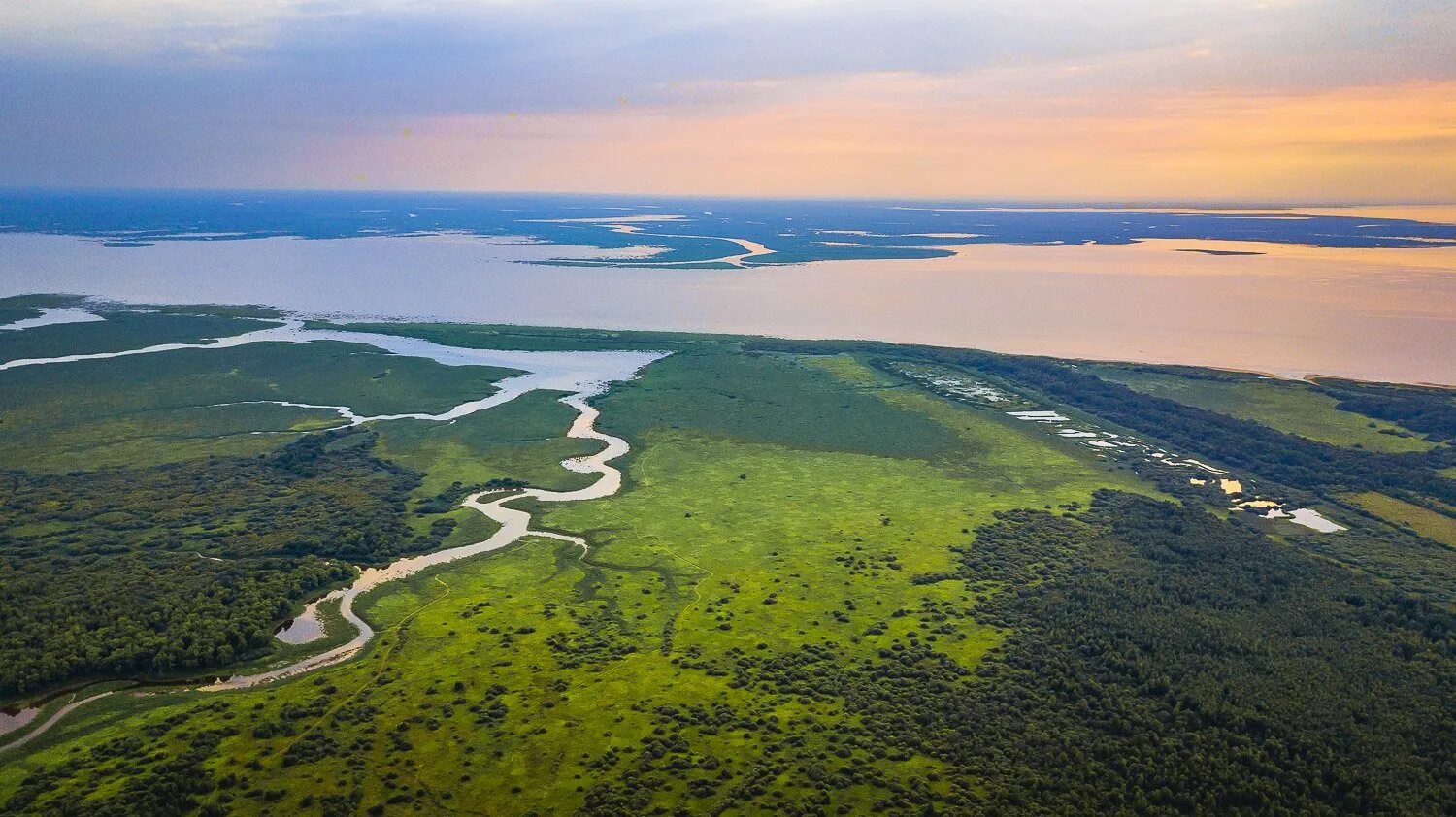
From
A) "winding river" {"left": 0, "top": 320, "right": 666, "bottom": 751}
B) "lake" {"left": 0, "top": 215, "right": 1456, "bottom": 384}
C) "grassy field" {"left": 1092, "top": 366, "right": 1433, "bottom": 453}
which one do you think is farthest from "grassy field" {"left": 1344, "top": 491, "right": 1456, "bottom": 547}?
"winding river" {"left": 0, "top": 320, "right": 666, "bottom": 751}

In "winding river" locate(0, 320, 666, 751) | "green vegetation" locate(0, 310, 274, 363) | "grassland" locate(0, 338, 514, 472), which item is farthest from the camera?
"green vegetation" locate(0, 310, 274, 363)

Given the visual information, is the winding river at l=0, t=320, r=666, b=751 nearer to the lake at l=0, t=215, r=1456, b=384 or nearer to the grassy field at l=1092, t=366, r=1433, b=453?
the lake at l=0, t=215, r=1456, b=384

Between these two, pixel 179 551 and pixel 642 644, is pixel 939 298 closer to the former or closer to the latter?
pixel 642 644

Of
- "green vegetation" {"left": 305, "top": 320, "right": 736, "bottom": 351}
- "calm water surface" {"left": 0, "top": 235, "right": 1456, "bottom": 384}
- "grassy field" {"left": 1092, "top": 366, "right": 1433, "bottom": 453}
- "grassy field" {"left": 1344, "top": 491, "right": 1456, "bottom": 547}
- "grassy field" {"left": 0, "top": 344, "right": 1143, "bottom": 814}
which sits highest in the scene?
"calm water surface" {"left": 0, "top": 235, "right": 1456, "bottom": 384}

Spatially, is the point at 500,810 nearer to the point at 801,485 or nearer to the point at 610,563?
the point at 610,563

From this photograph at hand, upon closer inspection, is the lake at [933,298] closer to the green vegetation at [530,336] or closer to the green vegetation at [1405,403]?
the green vegetation at [530,336]

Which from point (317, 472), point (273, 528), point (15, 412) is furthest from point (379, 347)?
point (273, 528)

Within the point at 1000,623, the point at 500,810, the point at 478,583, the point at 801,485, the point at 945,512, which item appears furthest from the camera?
the point at 801,485

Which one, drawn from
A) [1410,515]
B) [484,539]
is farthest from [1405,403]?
[484,539]
